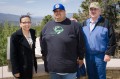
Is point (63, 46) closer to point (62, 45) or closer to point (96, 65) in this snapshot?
point (62, 45)

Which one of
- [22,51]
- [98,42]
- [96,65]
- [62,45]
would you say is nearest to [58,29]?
[62,45]

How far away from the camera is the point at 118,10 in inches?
701

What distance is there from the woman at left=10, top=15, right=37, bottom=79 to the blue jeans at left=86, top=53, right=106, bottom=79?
0.86m

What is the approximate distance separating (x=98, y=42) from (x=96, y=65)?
35 cm

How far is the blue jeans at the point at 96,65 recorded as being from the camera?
351 centimetres

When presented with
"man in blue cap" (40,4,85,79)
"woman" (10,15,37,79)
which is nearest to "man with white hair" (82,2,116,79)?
"man in blue cap" (40,4,85,79)

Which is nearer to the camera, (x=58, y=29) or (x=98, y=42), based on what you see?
(x=58, y=29)

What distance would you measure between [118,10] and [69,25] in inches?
608

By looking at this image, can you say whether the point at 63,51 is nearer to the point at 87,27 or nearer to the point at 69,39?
the point at 69,39

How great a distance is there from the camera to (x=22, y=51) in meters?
3.22

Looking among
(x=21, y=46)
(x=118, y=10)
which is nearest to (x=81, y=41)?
(x=21, y=46)

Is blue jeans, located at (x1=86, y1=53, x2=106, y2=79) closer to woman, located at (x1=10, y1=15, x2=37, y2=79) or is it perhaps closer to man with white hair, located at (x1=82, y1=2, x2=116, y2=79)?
man with white hair, located at (x1=82, y1=2, x2=116, y2=79)

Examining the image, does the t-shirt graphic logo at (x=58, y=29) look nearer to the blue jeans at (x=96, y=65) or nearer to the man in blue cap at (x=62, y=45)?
the man in blue cap at (x=62, y=45)

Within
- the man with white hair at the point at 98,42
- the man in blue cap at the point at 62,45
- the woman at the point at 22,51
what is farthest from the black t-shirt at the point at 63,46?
the man with white hair at the point at 98,42
